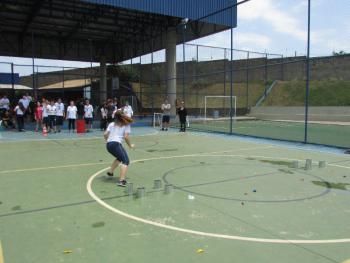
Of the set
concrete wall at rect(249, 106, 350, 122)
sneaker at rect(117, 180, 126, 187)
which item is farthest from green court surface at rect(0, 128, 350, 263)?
concrete wall at rect(249, 106, 350, 122)

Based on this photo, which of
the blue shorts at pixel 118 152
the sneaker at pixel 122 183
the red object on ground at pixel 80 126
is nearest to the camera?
the sneaker at pixel 122 183

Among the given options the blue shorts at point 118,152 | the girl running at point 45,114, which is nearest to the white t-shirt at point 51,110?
the girl running at point 45,114

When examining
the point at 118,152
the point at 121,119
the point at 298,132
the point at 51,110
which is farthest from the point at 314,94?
the point at 118,152

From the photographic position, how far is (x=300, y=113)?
104 ft

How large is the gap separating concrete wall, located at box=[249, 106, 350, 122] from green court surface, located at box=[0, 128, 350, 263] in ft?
66.1

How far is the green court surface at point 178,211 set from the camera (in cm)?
425

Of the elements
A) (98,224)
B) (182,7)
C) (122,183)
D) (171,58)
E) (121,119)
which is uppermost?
A: (182,7)

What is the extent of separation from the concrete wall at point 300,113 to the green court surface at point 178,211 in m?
20.1

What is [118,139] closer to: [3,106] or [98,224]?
[98,224]

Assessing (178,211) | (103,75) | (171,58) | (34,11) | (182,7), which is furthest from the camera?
(103,75)

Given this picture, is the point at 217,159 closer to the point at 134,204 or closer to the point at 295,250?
the point at 134,204

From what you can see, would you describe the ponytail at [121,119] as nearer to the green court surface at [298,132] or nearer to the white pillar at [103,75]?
the green court surface at [298,132]

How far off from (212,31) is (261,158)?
646 inches

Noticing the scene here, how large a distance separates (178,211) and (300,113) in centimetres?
2815
